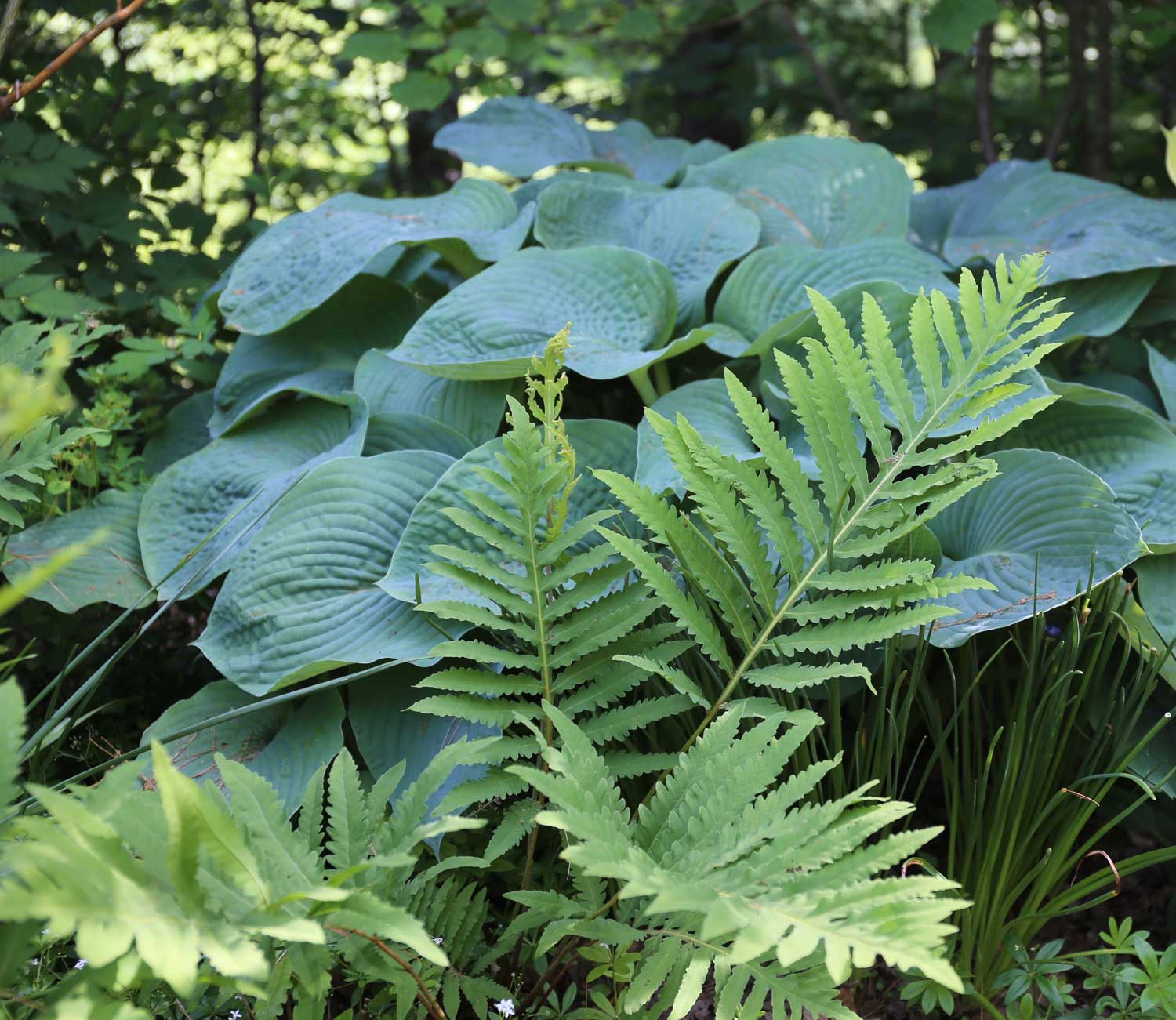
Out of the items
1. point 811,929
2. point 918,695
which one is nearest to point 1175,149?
point 918,695

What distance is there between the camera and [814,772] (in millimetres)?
828

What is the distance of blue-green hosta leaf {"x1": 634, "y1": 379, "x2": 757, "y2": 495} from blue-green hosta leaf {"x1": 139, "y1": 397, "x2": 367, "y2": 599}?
41cm

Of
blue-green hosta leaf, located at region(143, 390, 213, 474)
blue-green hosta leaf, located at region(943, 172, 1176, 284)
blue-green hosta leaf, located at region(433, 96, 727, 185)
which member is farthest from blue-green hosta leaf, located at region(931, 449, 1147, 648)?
blue-green hosta leaf, located at region(143, 390, 213, 474)

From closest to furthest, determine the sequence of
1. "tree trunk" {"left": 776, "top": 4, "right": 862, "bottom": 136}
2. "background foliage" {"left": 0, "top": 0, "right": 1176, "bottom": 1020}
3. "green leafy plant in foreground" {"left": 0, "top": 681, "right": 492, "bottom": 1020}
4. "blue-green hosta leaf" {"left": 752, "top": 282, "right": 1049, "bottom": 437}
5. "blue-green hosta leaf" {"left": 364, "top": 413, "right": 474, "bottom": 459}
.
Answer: "green leafy plant in foreground" {"left": 0, "top": 681, "right": 492, "bottom": 1020} → "background foliage" {"left": 0, "top": 0, "right": 1176, "bottom": 1020} → "blue-green hosta leaf" {"left": 752, "top": 282, "right": 1049, "bottom": 437} → "blue-green hosta leaf" {"left": 364, "top": 413, "right": 474, "bottom": 459} → "tree trunk" {"left": 776, "top": 4, "right": 862, "bottom": 136}

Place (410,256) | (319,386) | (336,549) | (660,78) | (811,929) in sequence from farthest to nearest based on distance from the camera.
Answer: (660,78), (410,256), (319,386), (336,549), (811,929)

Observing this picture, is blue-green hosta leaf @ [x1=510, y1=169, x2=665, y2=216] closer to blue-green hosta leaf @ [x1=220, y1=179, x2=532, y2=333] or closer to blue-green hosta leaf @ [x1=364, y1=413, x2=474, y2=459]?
blue-green hosta leaf @ [x1=220, y1=179, x2=532, y2=333]

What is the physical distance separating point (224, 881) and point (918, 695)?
82 centimetres

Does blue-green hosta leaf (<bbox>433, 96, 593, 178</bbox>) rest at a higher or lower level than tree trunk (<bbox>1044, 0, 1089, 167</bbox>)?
higher

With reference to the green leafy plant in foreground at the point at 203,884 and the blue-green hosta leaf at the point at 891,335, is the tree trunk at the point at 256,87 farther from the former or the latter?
the green leafy plant in foreground at the point at 203,884

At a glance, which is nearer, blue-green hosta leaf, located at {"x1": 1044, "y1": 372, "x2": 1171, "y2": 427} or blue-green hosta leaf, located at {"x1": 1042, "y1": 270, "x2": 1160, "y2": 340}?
blue-green hosta leaf, located at {"x1": 1044, "y1": 372, "x2": 1171, "y2": 427}

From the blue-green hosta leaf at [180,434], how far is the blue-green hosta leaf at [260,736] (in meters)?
0.59

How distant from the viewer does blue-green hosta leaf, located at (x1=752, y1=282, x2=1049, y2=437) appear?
1349mm

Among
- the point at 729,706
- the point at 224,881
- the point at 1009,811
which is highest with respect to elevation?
the point at 224,881

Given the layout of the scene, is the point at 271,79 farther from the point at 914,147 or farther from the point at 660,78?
the point at 914,147
